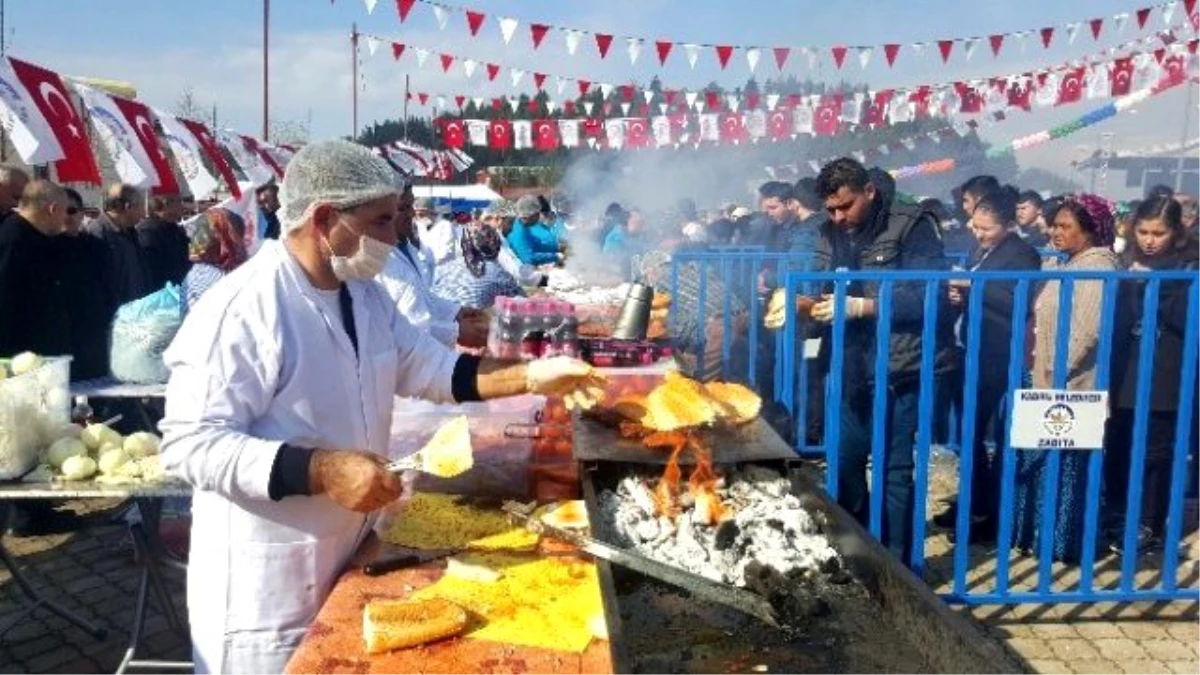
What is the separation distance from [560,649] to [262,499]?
899mm

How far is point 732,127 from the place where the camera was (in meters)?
21.7

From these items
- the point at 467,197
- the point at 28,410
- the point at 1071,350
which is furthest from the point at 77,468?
the point at 467,197

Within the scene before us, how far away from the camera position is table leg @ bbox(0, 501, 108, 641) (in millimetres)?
4762

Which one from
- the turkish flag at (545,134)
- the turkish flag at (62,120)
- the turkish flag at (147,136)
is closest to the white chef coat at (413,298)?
the turkish flag at (62,120)

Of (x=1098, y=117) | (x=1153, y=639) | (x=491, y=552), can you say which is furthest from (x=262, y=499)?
(x=1098, y=117)

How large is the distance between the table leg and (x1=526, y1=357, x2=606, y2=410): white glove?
3278mm

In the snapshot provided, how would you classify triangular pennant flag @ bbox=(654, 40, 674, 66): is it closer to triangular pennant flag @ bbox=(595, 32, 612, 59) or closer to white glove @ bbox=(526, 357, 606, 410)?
triangular pennant flag @ bbox=(595, 32, 612, 59)

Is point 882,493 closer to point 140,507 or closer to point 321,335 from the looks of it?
point 321,335

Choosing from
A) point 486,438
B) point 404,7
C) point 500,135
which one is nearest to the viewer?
point 486,438

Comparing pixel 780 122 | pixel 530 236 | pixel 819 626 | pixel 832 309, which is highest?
pixel 780 122

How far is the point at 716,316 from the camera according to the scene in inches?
320

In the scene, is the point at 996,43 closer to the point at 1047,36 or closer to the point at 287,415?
the point at 1047,36

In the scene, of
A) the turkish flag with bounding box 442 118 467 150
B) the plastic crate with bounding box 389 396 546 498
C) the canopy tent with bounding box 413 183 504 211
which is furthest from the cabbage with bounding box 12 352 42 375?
the canopy tent with bounding box 413 183 504 211

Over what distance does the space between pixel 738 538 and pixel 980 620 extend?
2457 mm
